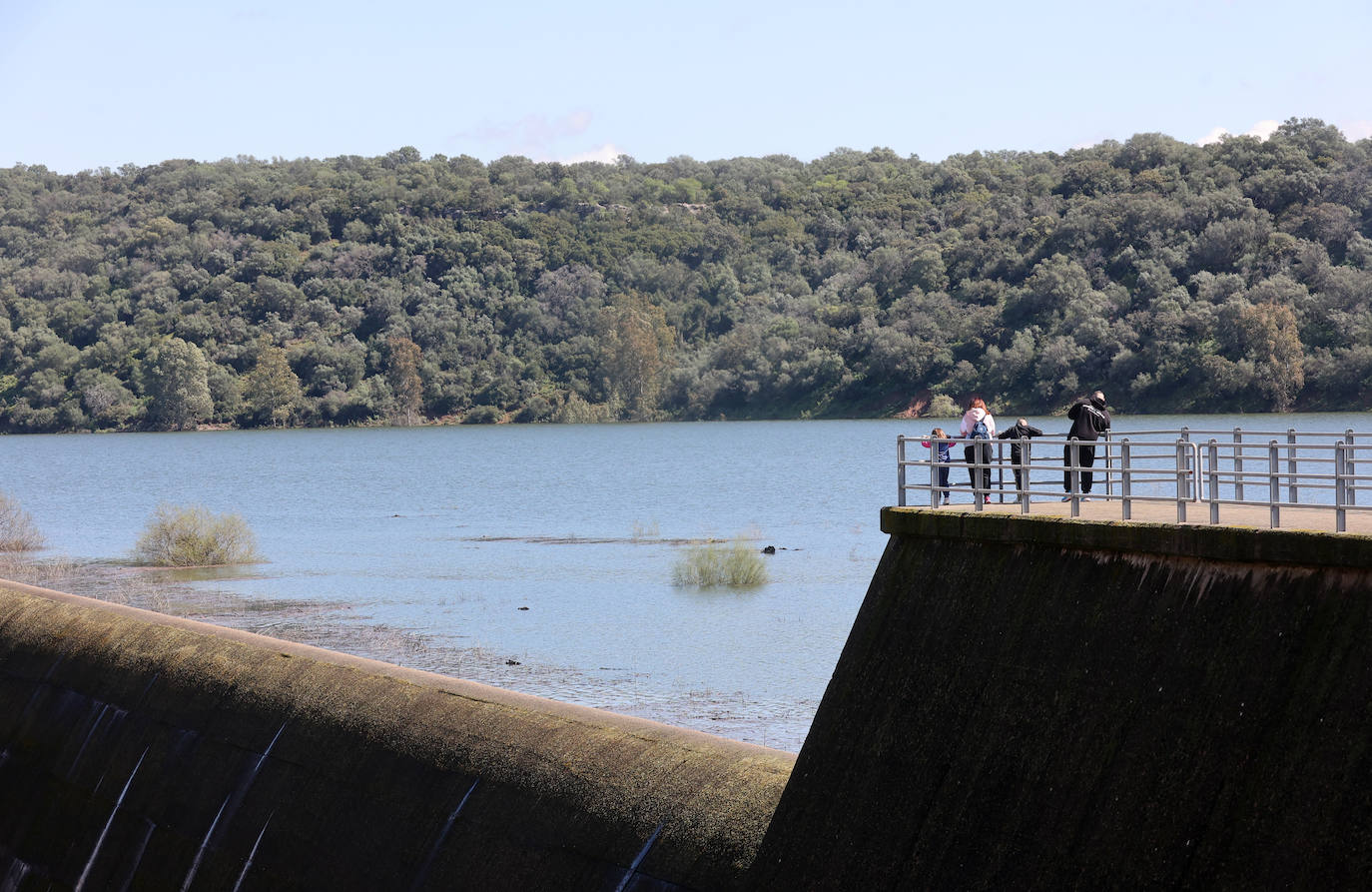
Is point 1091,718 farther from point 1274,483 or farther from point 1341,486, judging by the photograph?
point 1274,483

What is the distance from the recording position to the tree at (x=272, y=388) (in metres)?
132

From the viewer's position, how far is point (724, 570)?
40594mm

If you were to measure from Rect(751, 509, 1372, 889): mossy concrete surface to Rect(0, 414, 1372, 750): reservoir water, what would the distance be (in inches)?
245

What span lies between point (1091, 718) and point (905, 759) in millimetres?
1550

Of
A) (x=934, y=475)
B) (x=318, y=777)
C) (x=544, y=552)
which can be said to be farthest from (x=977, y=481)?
(x=544, y=552)

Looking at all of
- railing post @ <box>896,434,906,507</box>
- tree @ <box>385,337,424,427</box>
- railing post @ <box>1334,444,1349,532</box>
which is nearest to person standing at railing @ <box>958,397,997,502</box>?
railing post @ <box>896,434,906,507</box>

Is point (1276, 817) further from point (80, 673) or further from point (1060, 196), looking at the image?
point (1060, 196)

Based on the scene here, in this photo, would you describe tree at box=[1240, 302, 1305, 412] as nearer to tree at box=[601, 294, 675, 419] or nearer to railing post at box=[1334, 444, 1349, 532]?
tree at box=[601, 294, 675, 419]

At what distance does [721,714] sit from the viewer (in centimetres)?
2534

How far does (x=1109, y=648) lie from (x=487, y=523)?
5240cm

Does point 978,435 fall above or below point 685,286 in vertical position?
above

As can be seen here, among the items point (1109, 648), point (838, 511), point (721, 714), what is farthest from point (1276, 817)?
point (838, 511)

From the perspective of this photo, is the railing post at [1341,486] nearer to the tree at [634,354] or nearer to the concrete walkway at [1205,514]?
the concrete walkway at [1205,514]

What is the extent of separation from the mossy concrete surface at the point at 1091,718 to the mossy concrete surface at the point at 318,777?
1.75m
